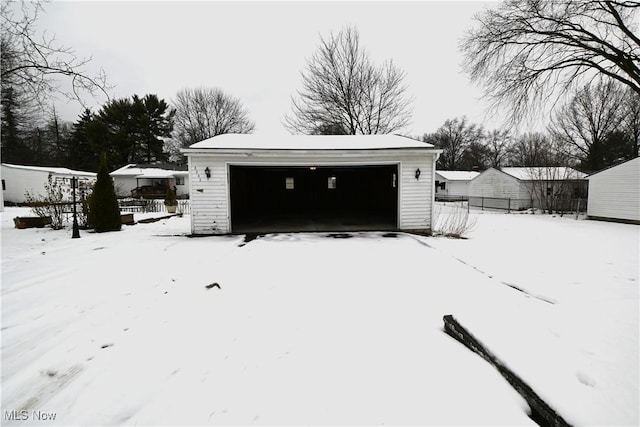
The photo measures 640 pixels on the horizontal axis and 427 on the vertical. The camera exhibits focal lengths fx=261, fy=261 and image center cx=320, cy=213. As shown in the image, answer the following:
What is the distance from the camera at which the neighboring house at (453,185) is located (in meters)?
32.9

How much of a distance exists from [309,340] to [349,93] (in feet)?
72.6

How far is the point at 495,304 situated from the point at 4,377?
536 centimetres

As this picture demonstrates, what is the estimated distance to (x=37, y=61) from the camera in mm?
7633

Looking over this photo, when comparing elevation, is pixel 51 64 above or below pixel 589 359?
above

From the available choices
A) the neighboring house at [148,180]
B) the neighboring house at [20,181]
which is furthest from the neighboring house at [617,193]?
the neighboring house at [20,181]

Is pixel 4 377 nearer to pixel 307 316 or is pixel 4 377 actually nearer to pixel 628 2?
pixel 307 316

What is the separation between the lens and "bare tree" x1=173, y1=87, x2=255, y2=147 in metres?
32.7

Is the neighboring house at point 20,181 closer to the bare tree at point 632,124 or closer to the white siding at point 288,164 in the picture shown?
the white siding at point 288,164

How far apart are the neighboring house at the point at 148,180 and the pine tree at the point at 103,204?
18.5m

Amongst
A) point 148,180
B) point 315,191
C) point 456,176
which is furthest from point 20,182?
point 456,176

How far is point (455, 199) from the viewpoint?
1273 inches

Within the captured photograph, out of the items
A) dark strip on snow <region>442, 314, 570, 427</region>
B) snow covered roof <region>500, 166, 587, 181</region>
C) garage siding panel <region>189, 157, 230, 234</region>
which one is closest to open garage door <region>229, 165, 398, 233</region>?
garage siding panel <region>189, 157, 230, 234</region>

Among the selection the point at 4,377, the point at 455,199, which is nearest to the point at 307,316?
the point at 4,377

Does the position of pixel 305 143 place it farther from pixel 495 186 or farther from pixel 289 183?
pixel 495 186
